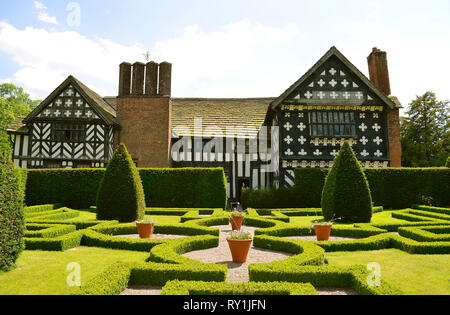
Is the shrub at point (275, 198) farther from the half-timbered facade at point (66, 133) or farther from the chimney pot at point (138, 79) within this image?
the chimney pot at point (138, 79)

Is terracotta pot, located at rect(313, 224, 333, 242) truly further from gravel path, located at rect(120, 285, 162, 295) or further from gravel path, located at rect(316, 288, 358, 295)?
gravel path, located at rect(120, 285, 162, 295)

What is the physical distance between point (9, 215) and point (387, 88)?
24.6m

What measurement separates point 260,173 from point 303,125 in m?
5.48

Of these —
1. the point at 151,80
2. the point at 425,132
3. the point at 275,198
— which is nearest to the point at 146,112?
the point at 151,80

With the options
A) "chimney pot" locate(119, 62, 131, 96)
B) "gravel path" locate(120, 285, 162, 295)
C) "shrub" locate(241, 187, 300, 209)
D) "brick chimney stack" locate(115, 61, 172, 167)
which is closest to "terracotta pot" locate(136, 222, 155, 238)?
"gravel path" locate(120, 285, 162, 295)

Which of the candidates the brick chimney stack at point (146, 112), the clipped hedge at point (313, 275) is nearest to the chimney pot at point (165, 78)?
the brick chimney stack at point (146, 112)

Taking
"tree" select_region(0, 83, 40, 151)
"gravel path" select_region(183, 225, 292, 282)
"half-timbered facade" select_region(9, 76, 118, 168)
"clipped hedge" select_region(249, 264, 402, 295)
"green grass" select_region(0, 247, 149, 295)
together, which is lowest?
"gravel path" select_region(183, 225, 292, 282)

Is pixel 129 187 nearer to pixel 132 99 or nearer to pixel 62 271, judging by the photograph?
pixel 62 271

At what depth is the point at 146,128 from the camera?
2244cm

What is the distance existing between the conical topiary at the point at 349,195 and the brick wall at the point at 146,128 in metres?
14.1

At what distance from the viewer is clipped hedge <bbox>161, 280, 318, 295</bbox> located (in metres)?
3.92

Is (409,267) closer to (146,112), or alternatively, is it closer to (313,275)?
(313,275)

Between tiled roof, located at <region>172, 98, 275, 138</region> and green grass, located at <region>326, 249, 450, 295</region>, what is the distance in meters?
16.8

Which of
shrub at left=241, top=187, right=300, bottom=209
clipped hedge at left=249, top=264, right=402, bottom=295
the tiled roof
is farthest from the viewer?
the tiled roof
